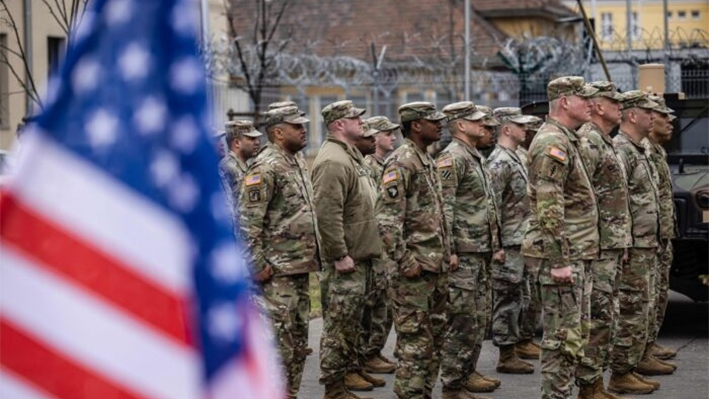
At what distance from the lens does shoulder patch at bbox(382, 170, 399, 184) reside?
824cm

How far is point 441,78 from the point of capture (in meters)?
23.5

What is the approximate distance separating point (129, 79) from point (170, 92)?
63 millimetres

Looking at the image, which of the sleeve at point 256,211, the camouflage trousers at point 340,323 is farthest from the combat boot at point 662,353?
the sleeve at point 256,211

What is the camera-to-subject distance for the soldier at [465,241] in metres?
8.86

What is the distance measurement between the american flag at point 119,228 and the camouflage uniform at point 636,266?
24.7 ft

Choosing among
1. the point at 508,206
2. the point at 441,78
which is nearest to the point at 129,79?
the point at 508,206

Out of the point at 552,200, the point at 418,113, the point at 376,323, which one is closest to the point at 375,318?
the point at 376,323

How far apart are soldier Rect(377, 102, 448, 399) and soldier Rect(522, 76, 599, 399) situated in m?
0.59

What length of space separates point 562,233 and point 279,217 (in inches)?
63.3

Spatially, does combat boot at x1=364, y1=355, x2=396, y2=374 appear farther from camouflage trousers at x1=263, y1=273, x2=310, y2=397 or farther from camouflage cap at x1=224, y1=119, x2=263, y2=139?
camouflage trousers at x1=263, y1=273, x2=310, y2=397

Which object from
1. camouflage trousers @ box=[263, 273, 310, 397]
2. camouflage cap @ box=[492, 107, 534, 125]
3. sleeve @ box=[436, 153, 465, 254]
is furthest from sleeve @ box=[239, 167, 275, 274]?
camouflage cap @ box=[492, 107, 534, 125]

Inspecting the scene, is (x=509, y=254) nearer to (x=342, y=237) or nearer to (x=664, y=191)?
(x=664, y=191)

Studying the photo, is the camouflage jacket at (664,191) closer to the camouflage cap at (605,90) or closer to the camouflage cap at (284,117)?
the camouflage cap at (605,90)

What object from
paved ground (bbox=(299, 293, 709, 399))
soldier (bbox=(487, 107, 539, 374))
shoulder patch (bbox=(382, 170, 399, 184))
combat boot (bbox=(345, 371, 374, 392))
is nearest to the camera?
shoulder patch (bbox=(382, 170, 399, 184))
